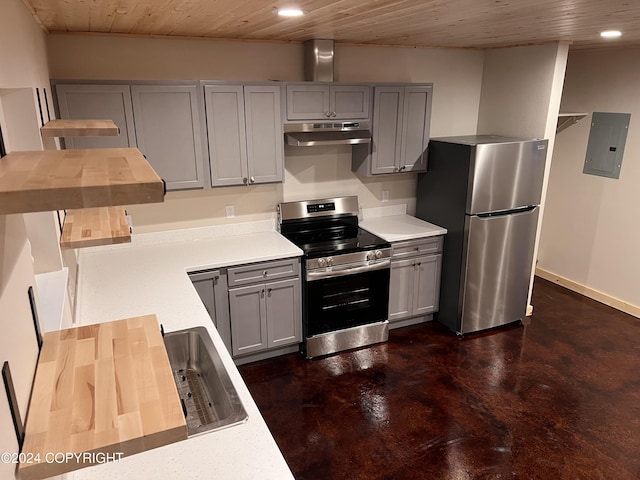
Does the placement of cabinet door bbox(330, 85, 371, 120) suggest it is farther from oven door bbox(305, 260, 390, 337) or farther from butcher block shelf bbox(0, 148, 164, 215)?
butcher block shelf bbox(0, 148, 164, 215)

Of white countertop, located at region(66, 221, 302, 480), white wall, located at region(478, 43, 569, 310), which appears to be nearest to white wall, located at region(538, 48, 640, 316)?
white wall, located at region(478, 43, 569, 310)

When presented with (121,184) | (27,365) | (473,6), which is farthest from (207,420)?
(473,6)

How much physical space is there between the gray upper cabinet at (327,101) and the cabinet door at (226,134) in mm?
403

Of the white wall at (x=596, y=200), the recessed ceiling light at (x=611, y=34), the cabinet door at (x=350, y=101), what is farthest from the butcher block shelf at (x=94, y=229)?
the white wall at (x=596, y=200)

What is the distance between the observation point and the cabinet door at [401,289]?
13.1ft

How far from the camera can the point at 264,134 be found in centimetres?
347

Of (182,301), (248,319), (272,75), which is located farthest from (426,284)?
(182,301)

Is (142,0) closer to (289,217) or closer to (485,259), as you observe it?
(289,217)

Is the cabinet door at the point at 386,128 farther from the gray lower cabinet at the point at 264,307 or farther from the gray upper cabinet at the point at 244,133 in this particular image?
the gray lower cabinet at the point at 264,307

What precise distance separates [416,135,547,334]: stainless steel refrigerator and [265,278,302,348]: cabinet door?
4.68 feet

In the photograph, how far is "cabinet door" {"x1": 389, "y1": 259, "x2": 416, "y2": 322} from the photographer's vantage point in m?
4.01

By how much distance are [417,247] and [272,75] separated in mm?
1843

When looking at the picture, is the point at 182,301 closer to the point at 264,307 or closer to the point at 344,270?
the point at 264,307

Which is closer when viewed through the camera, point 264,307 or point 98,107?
point 98,107
